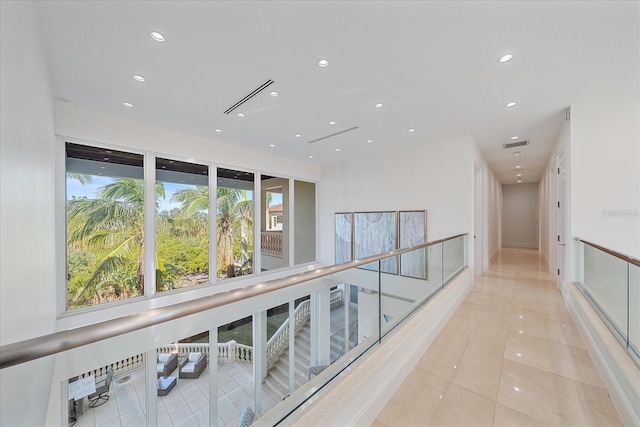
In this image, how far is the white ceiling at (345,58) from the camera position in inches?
81.0

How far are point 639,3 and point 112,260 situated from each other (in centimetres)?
702

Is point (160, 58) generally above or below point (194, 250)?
above

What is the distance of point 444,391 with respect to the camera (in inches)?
76.3

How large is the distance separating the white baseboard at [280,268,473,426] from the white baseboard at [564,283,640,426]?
4.25ft

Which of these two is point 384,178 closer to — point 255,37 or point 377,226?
point 377,226

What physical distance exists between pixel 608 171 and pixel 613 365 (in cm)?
291

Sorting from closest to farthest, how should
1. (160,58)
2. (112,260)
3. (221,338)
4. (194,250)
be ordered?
(221,338)
(160,58)
(112,260)
(194,250)

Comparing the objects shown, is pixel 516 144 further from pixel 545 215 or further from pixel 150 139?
pixel 150 139

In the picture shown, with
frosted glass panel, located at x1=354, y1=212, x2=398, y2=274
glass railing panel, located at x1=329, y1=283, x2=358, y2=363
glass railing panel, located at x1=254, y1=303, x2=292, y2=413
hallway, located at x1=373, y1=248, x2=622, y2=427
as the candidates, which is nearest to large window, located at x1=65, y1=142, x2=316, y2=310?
frosted glass panel, located at x1=354, y1=212, x2=398, y2=274

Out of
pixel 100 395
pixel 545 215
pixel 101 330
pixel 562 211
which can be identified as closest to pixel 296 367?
pixel 101 330

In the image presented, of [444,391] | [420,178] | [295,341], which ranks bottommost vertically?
[444,391]

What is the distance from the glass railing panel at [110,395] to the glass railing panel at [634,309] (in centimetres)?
334

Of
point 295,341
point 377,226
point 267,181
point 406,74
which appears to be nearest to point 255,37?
point 406,74

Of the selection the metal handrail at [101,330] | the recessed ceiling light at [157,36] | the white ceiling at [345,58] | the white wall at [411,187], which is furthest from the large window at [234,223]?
the metal handrail at [101,330]
